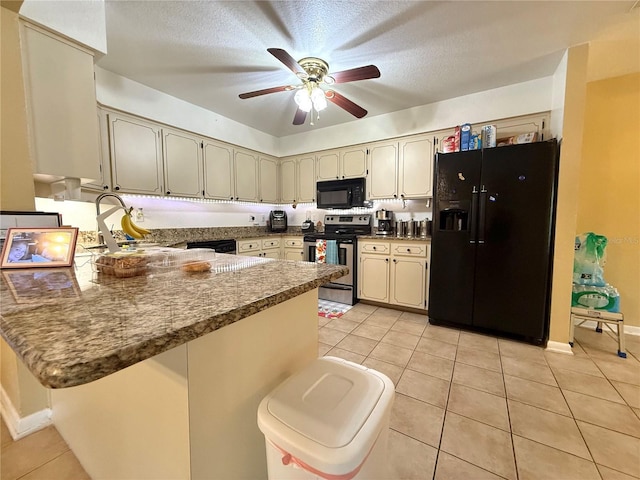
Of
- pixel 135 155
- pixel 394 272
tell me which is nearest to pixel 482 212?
pixel 394 272

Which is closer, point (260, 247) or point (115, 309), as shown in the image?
point (115, 309)

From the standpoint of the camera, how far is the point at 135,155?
276cm

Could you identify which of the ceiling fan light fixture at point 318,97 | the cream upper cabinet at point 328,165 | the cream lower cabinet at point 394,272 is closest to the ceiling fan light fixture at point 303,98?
the ceiling fan light fixture at point 318,97

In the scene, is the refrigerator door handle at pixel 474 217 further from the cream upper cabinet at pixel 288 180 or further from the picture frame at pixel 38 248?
the picture frame at pixel 38 248

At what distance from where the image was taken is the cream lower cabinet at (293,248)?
13.5ft

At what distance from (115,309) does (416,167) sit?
132 inches

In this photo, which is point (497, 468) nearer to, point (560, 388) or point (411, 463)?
point (411, 463)

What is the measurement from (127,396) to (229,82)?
2.88m

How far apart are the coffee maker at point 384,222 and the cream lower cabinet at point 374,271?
0.29 metres

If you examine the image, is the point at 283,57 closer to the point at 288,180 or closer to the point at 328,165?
the point at 328,165

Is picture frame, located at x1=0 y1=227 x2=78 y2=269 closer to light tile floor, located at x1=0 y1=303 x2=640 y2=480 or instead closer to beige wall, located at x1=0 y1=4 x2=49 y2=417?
beige wall, located at x1=0 y1=4 x2=49 y2=417

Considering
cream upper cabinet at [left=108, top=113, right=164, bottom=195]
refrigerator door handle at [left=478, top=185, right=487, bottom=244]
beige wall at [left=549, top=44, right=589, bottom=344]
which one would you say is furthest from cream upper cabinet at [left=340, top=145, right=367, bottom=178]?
cream upper cabinet at [left=108, top=113, right=164, bottom=195]

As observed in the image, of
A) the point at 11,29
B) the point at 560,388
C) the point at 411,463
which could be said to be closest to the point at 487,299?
the point at 560,388

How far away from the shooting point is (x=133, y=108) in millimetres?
2744
